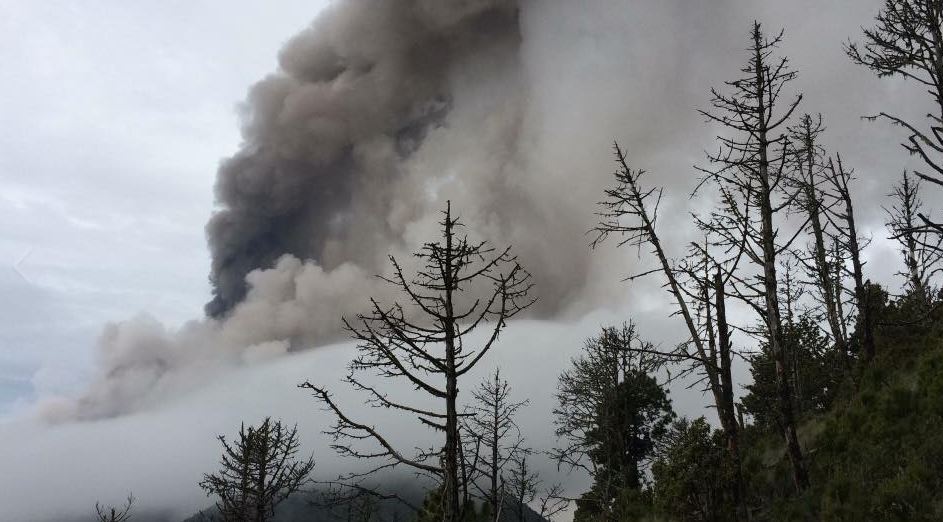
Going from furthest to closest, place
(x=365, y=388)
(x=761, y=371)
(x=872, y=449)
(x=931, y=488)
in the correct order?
1. (x=761, y=371)
2. (x=872, y=449)
3. (x=931, y=488)
4. (x=365, y=388)

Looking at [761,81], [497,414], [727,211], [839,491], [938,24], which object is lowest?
[839,491]

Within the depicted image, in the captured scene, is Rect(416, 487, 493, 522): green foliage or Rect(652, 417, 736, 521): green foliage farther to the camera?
Rect(652, 417, 736, 521): green foliage

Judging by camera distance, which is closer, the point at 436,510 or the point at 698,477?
the point at 436,510

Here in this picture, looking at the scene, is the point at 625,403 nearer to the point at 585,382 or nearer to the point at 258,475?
the point at 585,382

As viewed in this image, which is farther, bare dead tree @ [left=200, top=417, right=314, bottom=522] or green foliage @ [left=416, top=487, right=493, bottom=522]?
bare dead tree @ [left=200, top=417, right=314, bottom=522]

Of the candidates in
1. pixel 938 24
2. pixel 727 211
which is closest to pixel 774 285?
pixel 727 211

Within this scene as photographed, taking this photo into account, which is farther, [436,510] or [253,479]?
[253,479]

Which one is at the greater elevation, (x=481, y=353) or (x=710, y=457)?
(x=481, y=353)

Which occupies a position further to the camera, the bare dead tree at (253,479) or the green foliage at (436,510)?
the bare dead tree at (253,479)

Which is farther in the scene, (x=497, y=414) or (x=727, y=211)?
(x=497, y=414)

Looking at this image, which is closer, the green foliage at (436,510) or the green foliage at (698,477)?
the green foliage at (436,510)

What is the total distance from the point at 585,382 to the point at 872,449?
18.1 m

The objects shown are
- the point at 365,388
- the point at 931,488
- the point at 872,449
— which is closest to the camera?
the point at 365,388

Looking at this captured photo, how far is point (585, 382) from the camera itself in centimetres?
2772
